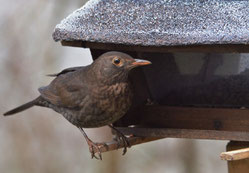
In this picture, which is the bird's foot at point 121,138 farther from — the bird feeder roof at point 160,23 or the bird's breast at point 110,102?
the bird feeder roof at point 160,23

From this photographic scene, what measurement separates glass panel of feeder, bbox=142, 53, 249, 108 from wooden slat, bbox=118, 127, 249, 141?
0.63ft

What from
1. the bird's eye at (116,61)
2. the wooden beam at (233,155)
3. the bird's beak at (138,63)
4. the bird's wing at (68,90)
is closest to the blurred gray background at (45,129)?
the bird's wing at (68,90)

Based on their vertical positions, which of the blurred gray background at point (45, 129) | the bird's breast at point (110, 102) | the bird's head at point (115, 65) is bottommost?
the blurred gray background at point (45, 129)

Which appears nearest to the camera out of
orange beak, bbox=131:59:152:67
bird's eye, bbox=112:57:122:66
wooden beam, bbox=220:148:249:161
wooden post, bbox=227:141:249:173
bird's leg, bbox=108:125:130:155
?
wooden beam, bbox=220:148:249:161

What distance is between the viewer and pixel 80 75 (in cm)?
406

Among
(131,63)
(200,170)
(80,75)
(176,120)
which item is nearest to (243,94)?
(176,120)

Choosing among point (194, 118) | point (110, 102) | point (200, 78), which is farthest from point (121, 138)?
point (200, 78)

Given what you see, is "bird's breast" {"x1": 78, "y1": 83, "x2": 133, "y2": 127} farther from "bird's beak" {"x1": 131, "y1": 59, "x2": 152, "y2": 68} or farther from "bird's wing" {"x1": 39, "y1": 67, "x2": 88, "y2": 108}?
"bird's beak" {"x1": 131, "y1": 59, "x2": 152, "y2": 68}

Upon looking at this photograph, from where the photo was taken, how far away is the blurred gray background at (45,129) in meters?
6.38

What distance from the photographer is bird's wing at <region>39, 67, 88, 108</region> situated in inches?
157

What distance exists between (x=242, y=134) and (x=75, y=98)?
958 mm

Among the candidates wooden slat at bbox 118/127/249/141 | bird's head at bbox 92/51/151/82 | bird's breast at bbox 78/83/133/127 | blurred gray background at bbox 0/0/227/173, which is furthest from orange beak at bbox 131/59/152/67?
blurred gray background at bbox 0/0/227/173

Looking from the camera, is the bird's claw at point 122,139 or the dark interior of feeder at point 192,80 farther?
the bird's claw at point 122,139

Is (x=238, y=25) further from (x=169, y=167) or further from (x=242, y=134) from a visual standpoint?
(x=169, y=167)
